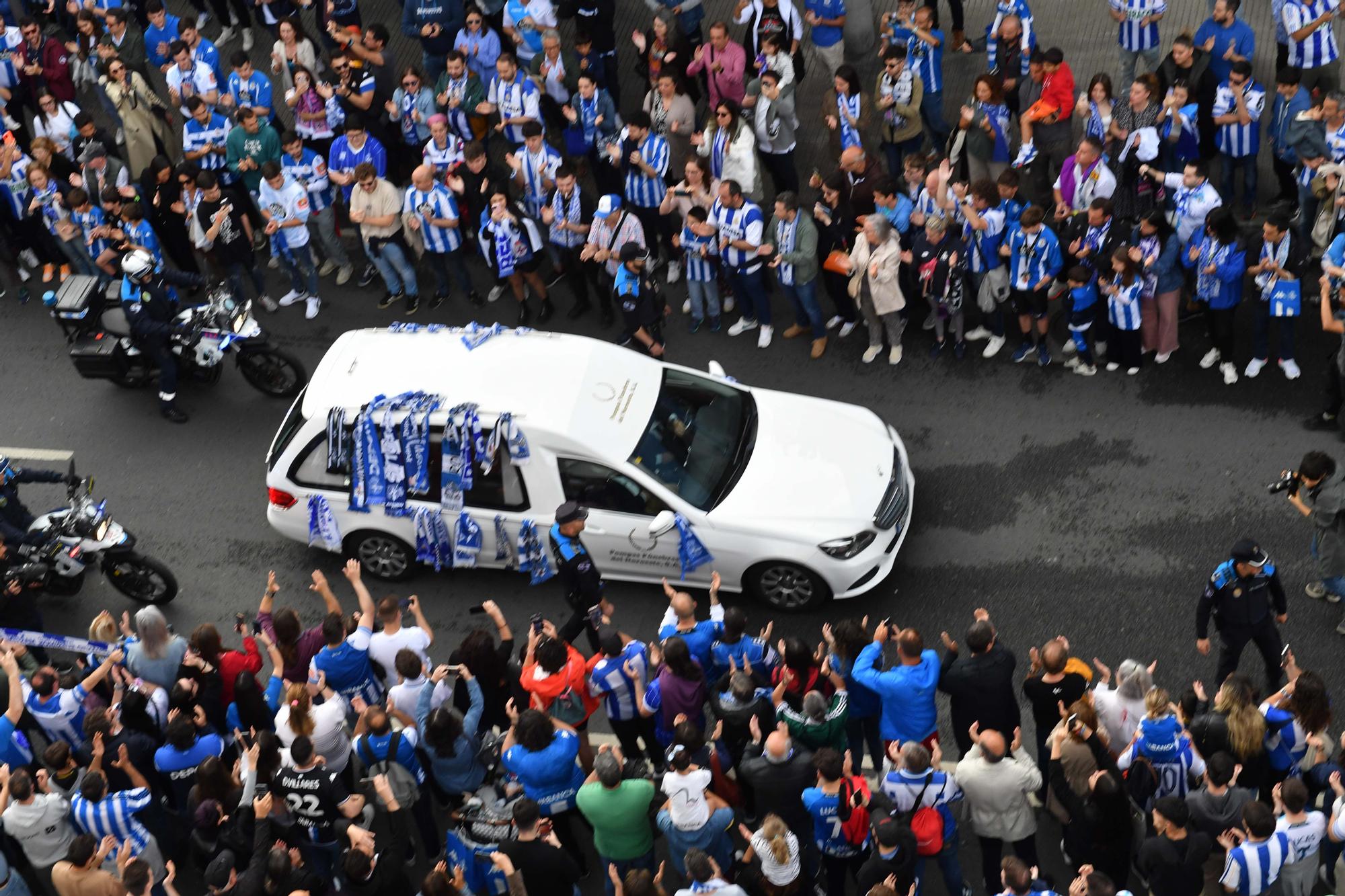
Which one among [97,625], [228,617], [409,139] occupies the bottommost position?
[228,617]

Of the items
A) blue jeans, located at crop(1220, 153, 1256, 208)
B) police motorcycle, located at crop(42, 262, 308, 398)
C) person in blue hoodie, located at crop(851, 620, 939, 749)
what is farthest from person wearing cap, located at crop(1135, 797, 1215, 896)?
police motorcycle, located at crop(42, 262, 308, 398)

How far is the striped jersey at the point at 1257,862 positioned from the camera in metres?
8.19

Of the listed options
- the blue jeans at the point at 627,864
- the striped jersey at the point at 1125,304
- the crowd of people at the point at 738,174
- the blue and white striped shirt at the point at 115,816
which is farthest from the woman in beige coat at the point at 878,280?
the blue and white striped shirt at the point at 115,816

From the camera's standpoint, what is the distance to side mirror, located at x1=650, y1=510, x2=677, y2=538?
11.5m

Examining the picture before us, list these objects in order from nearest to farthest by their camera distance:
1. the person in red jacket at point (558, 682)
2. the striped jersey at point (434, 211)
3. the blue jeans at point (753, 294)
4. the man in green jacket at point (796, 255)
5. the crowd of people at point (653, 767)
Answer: the crowd of people at point (653, 767) → the person in red jacket at point (558, 682) → the man in green jacket at point (796, 255) → the blue jeans at point (753, 294) → the striped jersey at point (434, 211)

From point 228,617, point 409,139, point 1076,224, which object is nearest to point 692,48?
point 409,139

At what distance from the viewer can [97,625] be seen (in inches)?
416

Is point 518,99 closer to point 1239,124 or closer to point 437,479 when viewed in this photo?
point 437,479

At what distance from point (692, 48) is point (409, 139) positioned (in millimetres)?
3098

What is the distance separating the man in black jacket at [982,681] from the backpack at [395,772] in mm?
3306

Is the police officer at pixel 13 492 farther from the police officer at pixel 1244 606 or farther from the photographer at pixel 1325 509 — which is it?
the photographer at pixel 1325 509

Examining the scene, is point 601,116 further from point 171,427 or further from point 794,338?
point 171,427

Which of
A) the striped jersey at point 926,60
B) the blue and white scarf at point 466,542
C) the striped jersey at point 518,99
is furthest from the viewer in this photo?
the striped jersey at point 518,99

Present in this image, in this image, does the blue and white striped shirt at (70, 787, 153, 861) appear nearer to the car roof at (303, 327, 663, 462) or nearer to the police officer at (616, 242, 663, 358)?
the car roof at (303, 327, 663, 462)
